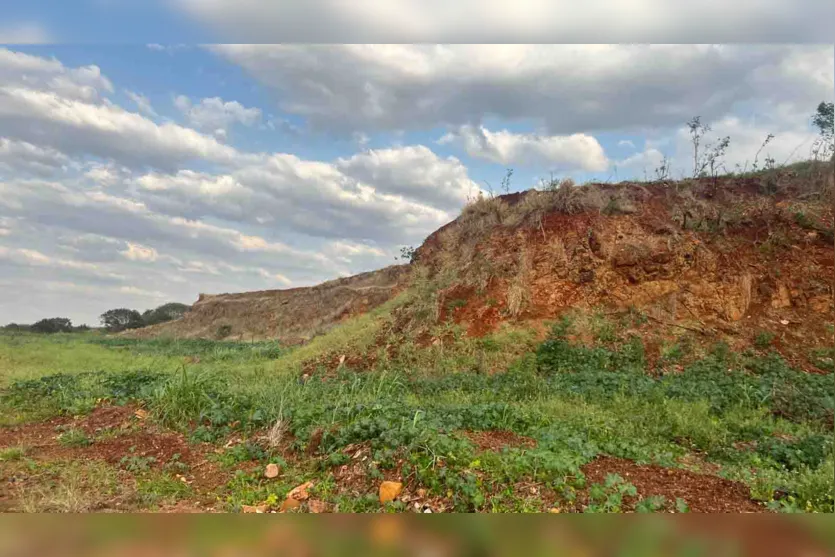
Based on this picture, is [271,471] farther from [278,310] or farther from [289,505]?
[278,310]

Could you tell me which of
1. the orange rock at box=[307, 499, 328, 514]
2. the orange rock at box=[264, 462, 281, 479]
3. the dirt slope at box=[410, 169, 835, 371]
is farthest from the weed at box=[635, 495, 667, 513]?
the dirt slope at box=[410, 169, 835, 371]

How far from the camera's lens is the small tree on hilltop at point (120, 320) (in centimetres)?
3600

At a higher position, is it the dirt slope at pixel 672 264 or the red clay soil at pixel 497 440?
the dirt slope at pixel 672 264

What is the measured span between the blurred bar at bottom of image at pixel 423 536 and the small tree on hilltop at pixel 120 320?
38.2 m

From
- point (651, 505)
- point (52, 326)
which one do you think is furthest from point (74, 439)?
point (52, 326)

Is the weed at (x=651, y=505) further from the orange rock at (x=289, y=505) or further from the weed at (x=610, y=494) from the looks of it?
the orange rock at (x=289, y=505)

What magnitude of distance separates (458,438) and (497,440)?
571 mm

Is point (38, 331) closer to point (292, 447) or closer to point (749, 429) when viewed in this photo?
point (292, 447)

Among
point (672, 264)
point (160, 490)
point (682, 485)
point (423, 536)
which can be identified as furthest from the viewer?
point (672, 264)

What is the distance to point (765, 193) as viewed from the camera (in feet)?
43.3

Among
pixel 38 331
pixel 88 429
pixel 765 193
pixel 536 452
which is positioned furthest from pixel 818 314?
pixel 38 331

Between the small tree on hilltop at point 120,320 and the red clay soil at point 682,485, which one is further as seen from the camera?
the small tree on hilltop at point 120,320

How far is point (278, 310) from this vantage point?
32156 millimetres

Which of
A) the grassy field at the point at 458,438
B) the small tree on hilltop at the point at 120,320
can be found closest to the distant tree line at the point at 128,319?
the small tree on hilltop at the point at 120,320
